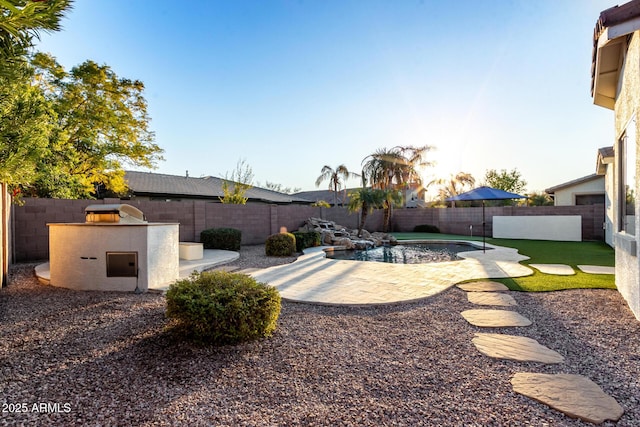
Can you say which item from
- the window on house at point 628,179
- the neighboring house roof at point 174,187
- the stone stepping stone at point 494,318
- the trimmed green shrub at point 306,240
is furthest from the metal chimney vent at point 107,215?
the neighboring house roof at point 174,187

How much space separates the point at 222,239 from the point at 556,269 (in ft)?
33.3

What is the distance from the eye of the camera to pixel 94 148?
15062 millimetres

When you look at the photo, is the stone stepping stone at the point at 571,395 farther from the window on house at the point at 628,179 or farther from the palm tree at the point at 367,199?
the palm tree at the point at 367,199

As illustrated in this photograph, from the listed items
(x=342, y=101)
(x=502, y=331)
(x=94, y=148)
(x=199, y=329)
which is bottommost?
(x=502, y=331)

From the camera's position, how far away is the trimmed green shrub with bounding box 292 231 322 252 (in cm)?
1178

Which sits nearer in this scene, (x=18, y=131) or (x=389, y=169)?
(x=18, y=131)

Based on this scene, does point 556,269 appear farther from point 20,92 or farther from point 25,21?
point 20,92

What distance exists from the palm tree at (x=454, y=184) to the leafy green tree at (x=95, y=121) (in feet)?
95.1

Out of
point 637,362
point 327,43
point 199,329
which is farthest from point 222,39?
point 637,362

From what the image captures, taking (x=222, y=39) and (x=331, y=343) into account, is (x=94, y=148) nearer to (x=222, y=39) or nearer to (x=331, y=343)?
(x=222, y=39)

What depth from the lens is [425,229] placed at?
2067cm

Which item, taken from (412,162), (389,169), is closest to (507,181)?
(412,162)

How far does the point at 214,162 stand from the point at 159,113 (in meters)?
6.09

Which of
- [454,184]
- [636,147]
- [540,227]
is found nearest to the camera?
[636,147]
